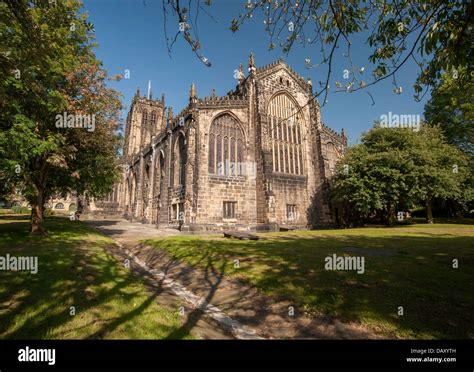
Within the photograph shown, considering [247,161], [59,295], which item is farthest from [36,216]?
[247,161]

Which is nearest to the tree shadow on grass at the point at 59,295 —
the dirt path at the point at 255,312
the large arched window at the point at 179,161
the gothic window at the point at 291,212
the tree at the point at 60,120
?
the dirt path at the point at 255,312

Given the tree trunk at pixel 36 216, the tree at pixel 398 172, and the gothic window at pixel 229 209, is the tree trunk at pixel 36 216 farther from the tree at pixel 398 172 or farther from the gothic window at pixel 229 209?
the tree at pixel 398 172

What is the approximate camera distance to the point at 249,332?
390cm

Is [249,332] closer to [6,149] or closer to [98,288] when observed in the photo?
[98,288]

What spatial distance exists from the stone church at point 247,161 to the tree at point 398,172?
3.66m

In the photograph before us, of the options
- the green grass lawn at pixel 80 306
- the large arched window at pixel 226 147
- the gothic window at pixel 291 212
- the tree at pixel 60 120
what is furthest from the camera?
the gothic window at pixel 291 212

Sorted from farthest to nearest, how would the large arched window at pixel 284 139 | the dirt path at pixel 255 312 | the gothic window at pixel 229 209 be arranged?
1. the large arched window at pixel 284 139
2. the gothic window at pixel 229 209
3. the dirt path at pixel 255 312

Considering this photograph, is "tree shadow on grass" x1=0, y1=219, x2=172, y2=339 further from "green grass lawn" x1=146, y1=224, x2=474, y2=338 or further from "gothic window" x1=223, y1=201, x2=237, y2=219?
"gothic window" x1=223, y1=201, x2=237, y2=219

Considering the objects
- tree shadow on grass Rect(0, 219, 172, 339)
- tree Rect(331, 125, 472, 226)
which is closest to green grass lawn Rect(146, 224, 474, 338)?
tree shadow on grass Rect(0, 219, 172, 339)

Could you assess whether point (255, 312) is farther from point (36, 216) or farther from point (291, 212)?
point (291, 212)

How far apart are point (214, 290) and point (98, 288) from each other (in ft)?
8.50

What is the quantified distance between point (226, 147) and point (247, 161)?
8.29ft

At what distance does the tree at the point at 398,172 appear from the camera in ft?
75.6
